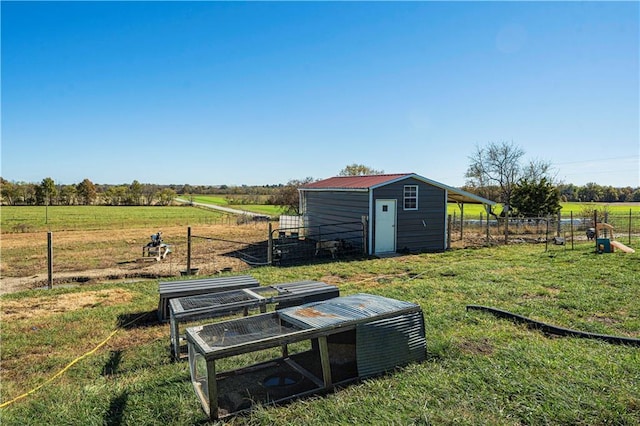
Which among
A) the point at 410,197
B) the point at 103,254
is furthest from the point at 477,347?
the point at 103,254

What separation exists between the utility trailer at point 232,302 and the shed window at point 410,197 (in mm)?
9027

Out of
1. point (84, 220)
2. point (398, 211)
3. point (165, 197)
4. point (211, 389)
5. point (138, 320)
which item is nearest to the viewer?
point (211, 389)

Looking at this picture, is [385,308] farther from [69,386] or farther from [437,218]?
[437,218]

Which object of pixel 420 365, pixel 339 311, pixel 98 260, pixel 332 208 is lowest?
pixel 98 260

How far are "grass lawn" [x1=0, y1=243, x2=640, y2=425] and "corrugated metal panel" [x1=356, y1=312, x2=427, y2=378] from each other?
5.4 inches

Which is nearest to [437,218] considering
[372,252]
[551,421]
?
[372,252]

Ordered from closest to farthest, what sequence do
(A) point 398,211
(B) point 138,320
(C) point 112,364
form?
(C) point 112,364 < (B) point 138,320 < (A) point 398,211

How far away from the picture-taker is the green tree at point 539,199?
2158 cm

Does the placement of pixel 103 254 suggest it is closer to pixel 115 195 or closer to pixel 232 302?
pixel 232 302

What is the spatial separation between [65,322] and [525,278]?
8.93 meters

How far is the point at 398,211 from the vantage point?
14.5m

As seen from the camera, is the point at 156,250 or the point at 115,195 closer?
the point at 156,250

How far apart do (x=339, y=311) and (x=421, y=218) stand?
11597 mm

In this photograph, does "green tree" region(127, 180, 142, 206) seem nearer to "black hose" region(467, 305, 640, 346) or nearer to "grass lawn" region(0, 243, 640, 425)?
"grass lawn" region(0, 243, 640, 425)
